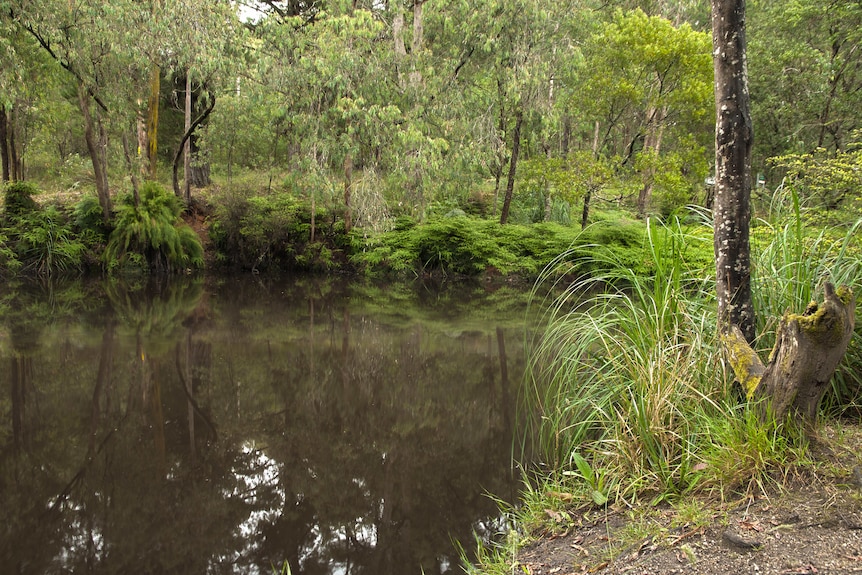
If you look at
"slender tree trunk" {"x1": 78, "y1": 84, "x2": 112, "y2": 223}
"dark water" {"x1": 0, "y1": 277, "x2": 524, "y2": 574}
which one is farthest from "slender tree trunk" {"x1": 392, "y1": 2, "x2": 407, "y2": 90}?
"dark water" {"x1": 0, "y1": 277, "x2": 524, "y2": 574}

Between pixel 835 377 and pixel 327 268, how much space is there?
44.6 feet

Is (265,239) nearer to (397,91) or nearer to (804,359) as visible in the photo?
(397,91)

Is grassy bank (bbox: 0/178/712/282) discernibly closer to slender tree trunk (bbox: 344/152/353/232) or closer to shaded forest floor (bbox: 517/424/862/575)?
slender tree trunk (bbox: 344/152/353/232)

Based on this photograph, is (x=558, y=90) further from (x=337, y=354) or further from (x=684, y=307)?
(x=684, y=307)

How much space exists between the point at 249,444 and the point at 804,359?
141 inches

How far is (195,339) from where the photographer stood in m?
7.82

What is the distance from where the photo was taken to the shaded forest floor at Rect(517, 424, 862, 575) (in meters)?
1.99

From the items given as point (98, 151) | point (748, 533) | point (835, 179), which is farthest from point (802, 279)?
point (98, 151)

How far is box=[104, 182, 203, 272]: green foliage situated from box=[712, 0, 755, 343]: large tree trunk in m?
13.9

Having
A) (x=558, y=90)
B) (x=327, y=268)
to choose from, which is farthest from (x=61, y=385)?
(x=558, y=90)

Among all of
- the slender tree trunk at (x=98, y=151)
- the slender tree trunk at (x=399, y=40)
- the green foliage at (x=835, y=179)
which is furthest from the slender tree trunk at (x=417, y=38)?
the green foliage at (x=835, y=179)

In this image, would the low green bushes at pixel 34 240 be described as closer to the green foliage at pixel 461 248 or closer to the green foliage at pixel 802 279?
the green foliage at pixel 461 248

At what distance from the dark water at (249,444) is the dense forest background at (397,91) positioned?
598 centimetres

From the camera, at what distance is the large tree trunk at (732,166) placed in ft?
8.88
